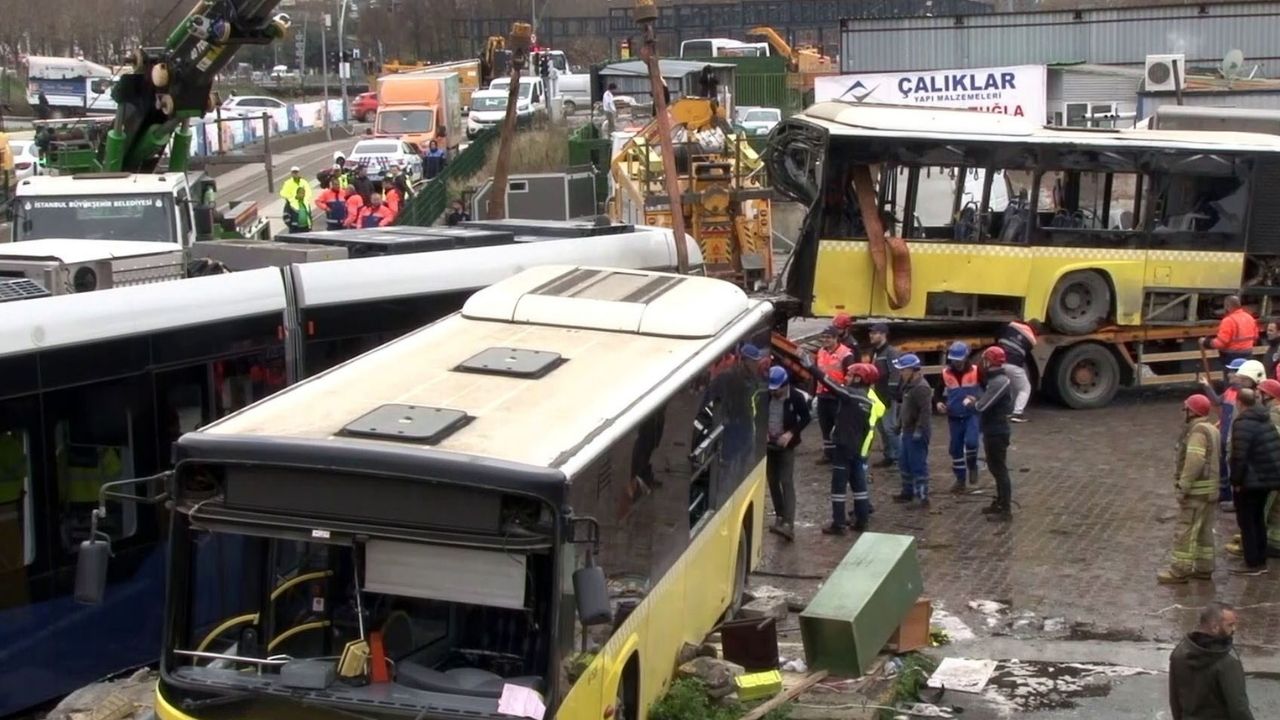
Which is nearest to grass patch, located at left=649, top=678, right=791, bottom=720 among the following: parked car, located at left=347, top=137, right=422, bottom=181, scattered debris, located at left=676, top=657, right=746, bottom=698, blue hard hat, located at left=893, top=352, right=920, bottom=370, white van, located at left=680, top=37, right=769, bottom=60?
scattered debris, located at left=676, top=657, right=746, bottom=698

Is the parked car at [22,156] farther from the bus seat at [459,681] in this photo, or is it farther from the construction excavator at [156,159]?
the bus seat at [459,681]

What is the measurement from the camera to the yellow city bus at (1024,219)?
A: 64.0 feet

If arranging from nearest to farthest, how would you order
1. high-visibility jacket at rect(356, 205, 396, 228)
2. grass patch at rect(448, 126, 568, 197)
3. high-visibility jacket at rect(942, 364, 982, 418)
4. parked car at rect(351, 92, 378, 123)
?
high-visibility jacket at rect(942, 364, 982, 418)
high-visibility jacket at rect(356, 205, 396, 228)
grass patch at rect(448, 126, 568, 197)
parked car at rect(351, 92, 378, 123)

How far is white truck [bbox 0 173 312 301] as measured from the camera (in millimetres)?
12008

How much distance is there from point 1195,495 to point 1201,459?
299 millimetres

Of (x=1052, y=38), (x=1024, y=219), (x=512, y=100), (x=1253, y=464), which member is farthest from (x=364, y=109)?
(x=1253, y=464)

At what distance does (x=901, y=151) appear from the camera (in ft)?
63.9

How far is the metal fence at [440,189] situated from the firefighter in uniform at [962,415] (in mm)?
16849

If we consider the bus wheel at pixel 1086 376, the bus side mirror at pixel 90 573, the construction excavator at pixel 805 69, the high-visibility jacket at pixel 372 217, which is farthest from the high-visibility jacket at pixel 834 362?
the construction excavator at pixel 805 69

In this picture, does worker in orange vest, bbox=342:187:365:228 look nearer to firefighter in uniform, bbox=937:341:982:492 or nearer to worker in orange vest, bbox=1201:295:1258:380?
firefighter in uniform, bbox=937:341:982:492

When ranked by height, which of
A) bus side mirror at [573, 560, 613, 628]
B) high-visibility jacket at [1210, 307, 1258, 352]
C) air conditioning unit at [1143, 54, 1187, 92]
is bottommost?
high-visibility jacket at [1210, 307, 1258, 352]

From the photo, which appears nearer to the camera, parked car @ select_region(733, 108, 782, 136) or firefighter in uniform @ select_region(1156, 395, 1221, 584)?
firefighter in uniform @ select_region(1156, 395, 1221, 584)

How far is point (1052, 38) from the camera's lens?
38.8 meters

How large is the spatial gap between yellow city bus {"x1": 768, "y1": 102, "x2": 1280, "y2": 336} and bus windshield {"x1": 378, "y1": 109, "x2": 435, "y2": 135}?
30212 mm
